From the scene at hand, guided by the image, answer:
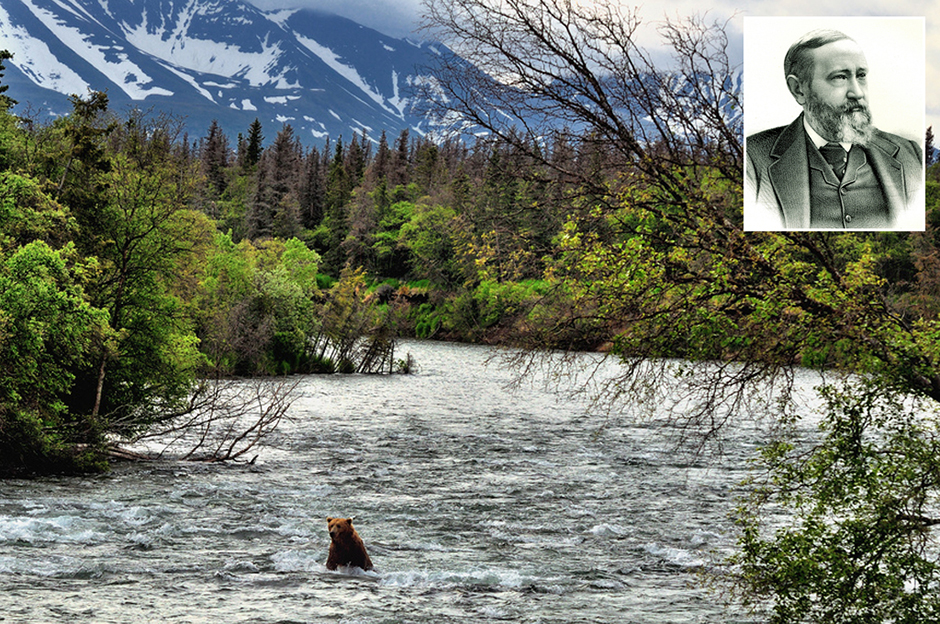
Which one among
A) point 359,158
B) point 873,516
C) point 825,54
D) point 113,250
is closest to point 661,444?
point 113,250

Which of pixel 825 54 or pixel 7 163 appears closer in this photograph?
pixel 825 54

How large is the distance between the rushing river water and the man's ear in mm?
5022

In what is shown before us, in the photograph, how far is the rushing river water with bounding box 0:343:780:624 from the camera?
11000 millimetres

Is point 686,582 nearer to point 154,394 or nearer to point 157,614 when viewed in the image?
point 157,614

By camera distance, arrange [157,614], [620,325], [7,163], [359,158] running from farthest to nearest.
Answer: [359,158], [7,163], [157,614], [620,325]

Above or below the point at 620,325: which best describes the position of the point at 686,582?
below

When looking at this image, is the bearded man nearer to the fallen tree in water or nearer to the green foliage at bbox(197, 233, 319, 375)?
the fallen tree in water

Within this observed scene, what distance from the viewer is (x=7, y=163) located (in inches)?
850

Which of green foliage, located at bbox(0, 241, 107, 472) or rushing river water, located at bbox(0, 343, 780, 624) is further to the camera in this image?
green foliage, located at bbox(0, 241, 107, 472)

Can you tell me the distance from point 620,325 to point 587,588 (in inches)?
177

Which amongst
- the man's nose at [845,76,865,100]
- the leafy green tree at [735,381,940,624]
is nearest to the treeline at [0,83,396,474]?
the leafy green tree at [735,381,940,624]

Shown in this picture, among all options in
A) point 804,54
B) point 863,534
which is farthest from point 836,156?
point 863,534

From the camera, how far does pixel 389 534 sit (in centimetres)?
1491

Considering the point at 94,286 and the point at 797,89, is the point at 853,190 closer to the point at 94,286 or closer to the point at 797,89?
the point at 797,89
